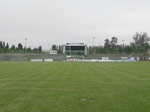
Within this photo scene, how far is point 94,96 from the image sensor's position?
948 cm

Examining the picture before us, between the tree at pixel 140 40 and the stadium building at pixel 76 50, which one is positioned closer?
the stadium building at pixel 76 50

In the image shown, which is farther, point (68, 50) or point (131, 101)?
point (68, 50)

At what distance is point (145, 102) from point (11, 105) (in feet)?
18.2

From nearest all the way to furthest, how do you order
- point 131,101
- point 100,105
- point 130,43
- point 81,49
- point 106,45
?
1. point 100,105
2. point 131,101
3. point 81,49
4. point 130,43
5. point 106,45

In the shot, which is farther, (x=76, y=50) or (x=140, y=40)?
(x=140, y=40)

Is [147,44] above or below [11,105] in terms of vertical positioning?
above

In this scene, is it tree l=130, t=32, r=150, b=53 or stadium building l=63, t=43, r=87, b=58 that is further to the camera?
tree l=130, t=32, r=150, b=53

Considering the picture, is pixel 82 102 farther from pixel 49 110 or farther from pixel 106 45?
pixel 106 45

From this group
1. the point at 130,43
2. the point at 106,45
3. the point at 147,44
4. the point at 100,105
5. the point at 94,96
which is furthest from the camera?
the point at 106,45

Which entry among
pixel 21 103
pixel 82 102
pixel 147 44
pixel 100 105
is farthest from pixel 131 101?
pixel 147 44

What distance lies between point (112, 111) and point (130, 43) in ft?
471

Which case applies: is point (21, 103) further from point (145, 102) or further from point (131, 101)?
point (145, 102)

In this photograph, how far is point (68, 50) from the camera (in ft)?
373

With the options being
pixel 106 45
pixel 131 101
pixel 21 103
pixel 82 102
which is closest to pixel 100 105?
pixel 82 102
